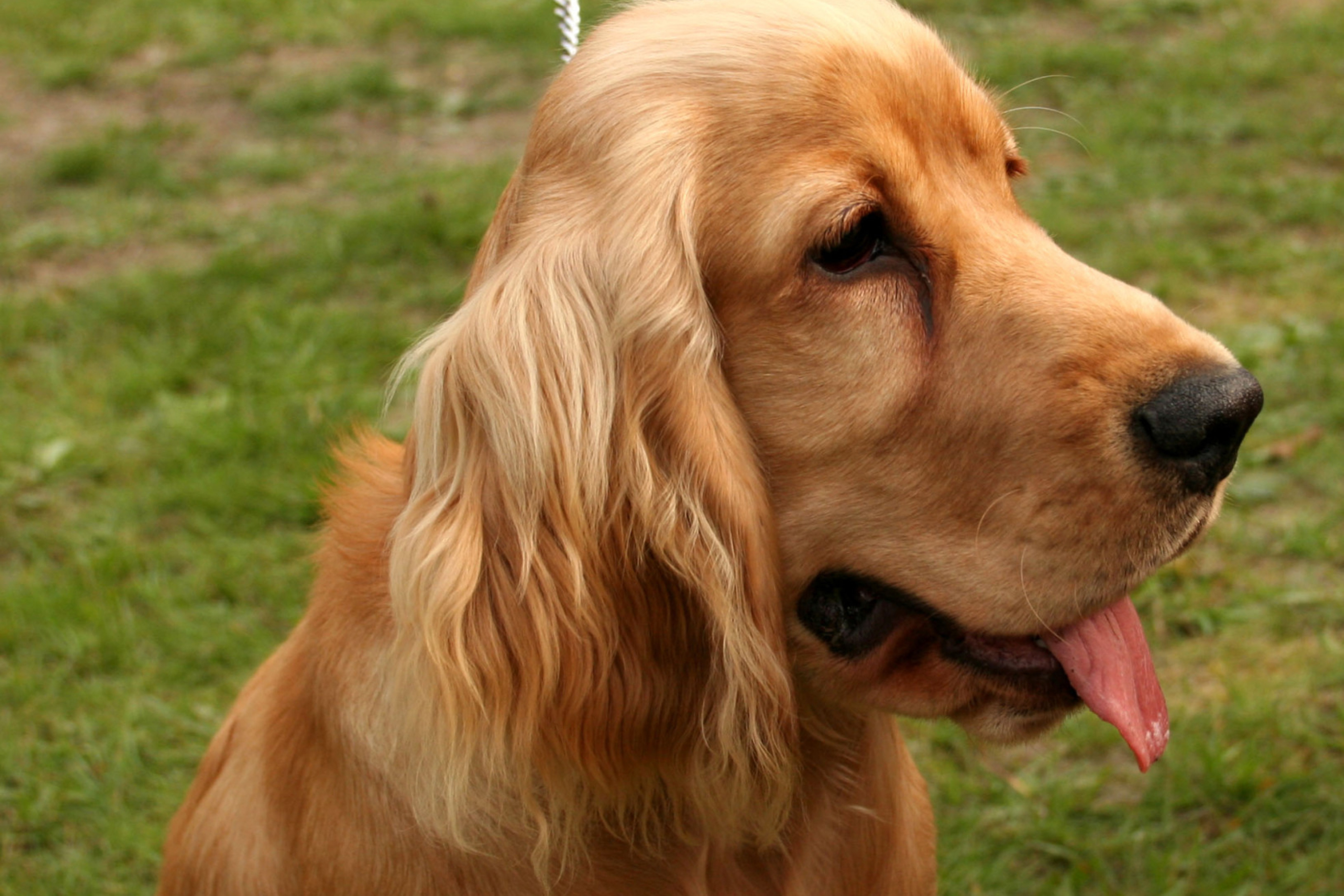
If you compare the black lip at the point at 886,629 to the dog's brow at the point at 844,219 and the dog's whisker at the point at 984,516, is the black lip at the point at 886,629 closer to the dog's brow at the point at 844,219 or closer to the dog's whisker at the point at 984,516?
the dog's whisker at the point at 984,516

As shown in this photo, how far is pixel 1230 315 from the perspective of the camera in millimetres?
6008

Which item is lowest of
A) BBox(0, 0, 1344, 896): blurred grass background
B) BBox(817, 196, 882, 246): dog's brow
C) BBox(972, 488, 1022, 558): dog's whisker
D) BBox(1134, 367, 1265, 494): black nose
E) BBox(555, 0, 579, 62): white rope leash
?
BBox(0, 0, 1344, 896): blurred grass background

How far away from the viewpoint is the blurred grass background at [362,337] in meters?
3.93

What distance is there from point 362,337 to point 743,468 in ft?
13.2

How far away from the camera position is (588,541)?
248 centimetres

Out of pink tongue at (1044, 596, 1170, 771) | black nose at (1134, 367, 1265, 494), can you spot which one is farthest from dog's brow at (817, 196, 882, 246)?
pink tongue at (1044, 596, 1170, 771)

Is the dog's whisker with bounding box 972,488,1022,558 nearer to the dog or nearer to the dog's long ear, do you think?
the dog

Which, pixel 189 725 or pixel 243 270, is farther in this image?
pixel 243 270

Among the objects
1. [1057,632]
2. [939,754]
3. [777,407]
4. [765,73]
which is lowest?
[939,754]

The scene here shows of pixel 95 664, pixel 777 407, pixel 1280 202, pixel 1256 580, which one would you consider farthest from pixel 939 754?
pixel 1280 202

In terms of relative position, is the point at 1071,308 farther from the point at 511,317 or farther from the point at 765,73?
the point at 511,317

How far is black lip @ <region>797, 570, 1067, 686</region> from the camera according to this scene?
262cm

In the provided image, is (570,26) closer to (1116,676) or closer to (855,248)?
(855,248)

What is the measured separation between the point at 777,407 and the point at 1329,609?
8.78 ft
